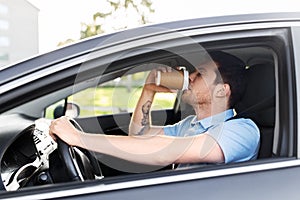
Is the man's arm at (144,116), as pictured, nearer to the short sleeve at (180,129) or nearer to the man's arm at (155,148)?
the short sleeve at (180,129)

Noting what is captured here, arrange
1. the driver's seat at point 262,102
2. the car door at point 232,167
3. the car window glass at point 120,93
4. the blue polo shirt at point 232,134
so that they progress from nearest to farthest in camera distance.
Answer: the car door at point 232,167 < the blue polo shirt at point 232,134 < the driver's seat at point 262,102 < the car window glass at point 120,93

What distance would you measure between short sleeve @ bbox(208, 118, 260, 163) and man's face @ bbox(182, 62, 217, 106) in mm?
147

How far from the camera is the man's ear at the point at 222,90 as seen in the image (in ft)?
6.02

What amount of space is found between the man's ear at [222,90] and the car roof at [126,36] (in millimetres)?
344

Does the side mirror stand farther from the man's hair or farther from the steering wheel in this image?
the man's hair

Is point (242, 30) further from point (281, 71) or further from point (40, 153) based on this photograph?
point (40, 153)

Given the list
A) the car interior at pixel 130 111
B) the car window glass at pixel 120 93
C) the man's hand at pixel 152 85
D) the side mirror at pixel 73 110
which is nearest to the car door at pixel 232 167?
the car interior at pixel 130 111

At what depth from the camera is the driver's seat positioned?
1.78 metres

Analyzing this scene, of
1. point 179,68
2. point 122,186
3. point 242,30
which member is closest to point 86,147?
point 122,186

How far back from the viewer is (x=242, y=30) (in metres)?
1.53

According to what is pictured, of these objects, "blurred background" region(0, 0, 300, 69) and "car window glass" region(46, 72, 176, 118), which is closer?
"car window glass" region(46, 72, 176, 118)

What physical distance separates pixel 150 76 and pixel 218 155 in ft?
1.62

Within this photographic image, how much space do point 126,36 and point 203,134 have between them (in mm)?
464

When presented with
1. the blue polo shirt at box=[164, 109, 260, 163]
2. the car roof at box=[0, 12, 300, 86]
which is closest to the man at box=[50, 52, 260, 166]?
the blue polo shirt at box=[164, 109, 260, 163]
